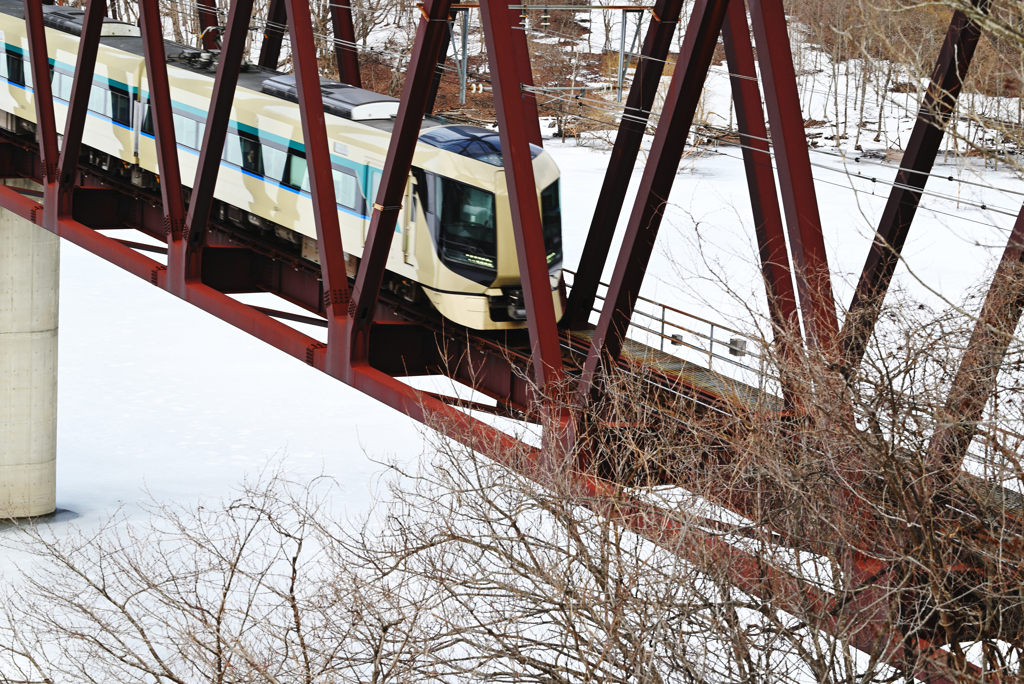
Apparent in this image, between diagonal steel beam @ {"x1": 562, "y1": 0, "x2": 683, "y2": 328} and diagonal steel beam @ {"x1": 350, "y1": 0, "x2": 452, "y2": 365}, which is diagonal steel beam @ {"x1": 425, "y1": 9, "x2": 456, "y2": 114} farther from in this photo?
diagonal steel beam @ {"x1": 562, "y1": 0, "x2": 683, "y2": 328}

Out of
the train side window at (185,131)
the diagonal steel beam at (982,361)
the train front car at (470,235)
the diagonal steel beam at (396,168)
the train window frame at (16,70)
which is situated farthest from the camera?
the train window frame at (16,70)

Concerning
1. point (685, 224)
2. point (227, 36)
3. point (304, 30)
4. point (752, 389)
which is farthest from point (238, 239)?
point (685, 224)

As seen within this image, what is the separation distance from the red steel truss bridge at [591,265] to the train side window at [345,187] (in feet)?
3.35

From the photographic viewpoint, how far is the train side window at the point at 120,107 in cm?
1919

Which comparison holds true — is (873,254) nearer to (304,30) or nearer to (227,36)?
(304,30)

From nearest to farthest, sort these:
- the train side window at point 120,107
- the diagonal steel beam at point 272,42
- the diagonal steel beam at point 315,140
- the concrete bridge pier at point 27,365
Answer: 1. the diagonal steel beam at point 315,140
2. the train side window at point 120,107
3. the diagonal steel beam at point 272,42
4. the concrete bridge pier at point 27,365

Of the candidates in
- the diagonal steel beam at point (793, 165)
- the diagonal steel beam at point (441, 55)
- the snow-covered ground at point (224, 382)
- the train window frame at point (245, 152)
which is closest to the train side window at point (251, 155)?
the train window frame at point (245, 152)

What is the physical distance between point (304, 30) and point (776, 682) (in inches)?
303

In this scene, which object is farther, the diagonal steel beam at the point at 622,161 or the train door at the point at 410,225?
the train door at the point at 410,225

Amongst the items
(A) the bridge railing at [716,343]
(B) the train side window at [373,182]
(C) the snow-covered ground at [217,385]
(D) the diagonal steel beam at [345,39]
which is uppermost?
(D) the diagonal steel beam at [345,39]

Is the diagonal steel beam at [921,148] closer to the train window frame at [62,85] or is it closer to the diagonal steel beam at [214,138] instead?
the diagonal steel beam at [214,138]

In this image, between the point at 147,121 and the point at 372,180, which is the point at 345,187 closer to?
the point at 372,180

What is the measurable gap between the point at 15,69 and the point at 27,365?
8329 mm

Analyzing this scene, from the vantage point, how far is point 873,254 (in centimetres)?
1095
